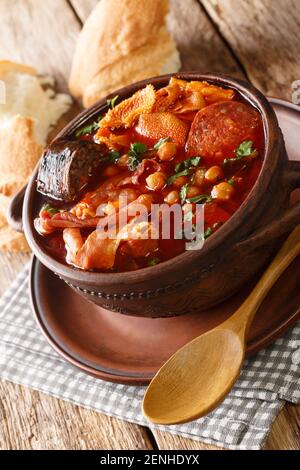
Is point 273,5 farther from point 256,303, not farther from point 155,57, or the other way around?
point 256,303

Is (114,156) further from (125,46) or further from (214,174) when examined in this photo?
(125,46)

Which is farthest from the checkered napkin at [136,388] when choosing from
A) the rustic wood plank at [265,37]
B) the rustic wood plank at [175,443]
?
the rustic wood plank at [265,37]

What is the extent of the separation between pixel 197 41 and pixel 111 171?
123 centimetres

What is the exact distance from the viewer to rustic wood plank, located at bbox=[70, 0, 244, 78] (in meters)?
3.19

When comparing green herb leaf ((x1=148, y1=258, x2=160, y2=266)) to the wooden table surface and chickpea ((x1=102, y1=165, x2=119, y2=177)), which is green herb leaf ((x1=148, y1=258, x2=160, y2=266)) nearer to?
chickpea ((x1=102, y1=165, x2=119, y2=177))

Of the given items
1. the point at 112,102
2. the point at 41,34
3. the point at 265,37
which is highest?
the point at 112,102

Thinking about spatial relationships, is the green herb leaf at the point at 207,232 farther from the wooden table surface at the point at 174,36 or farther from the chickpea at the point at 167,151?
the wooden table surface at the point at 174,36

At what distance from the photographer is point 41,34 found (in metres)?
3.81

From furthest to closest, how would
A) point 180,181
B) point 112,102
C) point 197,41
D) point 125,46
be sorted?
point 197,41
point 125,46
point 112,102
point 180,181

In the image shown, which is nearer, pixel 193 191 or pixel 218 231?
pixel 218 231

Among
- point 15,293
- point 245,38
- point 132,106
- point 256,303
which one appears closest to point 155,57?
point 245,38

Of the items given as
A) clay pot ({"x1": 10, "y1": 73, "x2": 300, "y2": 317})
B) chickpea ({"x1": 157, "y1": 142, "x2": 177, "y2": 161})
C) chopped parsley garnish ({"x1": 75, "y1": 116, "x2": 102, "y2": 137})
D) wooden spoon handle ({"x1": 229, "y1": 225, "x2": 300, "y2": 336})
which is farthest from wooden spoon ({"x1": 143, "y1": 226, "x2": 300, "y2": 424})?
chopped parsley garnish ({"x1": 75, "y1": 116, "x2": 102, "y2": 137})

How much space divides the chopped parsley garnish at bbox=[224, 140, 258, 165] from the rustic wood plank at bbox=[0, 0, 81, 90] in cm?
160

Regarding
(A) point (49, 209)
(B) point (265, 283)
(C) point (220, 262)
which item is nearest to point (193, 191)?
(C) point (220, 262)
